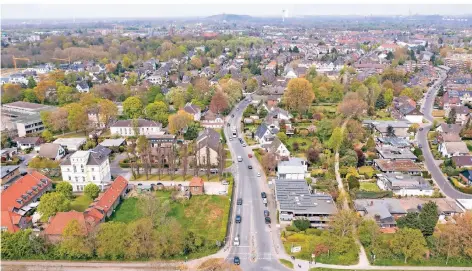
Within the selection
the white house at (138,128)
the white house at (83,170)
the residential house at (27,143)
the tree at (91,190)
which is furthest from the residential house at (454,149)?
the residential house at (27,143)

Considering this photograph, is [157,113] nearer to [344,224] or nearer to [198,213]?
[198,213]

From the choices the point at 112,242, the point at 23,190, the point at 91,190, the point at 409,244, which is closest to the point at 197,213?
the point at 112,242

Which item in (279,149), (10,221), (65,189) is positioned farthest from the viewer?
(279,149)

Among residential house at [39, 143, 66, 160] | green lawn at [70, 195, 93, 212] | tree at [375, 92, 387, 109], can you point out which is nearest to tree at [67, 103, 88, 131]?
residential house at [39, 143, 66, 160]

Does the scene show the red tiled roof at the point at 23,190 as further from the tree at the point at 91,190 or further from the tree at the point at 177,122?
the tree at the point at 177,122

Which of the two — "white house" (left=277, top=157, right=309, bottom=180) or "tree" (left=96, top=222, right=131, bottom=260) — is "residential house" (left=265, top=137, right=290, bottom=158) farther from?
"tree" (left=96, top=222, right=131, bottom=260)

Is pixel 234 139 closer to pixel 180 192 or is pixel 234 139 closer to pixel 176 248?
pixel 180 192
